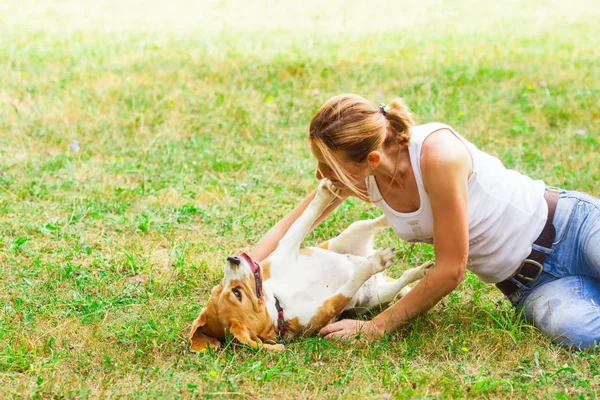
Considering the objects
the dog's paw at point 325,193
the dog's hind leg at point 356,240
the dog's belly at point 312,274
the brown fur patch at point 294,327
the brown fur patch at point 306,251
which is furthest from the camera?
the dog's hind leg at point 356,240

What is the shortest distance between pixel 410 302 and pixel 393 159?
67 cm

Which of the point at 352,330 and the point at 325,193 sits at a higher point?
the point at 325,193

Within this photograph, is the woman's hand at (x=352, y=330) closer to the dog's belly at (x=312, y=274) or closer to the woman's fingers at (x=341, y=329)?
the woman's fingers at (x=341, y=329)

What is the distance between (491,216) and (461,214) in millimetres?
304

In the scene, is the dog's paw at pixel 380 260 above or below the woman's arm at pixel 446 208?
below

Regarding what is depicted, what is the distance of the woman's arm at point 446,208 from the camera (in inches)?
123

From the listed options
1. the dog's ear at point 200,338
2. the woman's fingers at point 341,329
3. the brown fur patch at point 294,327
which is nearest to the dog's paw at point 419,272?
the woman's fingers at point 341,329

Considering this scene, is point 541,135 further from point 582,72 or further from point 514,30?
point 514,30

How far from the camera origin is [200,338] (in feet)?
11.3

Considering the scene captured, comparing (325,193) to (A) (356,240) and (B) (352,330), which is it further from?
(B) (352,330)

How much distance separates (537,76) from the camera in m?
8.03

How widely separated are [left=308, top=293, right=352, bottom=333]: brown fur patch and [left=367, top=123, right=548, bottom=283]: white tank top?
1.47 feet

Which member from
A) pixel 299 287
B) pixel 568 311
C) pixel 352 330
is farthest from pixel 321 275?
pixel 568 311

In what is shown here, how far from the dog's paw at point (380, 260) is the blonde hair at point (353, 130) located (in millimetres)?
442
